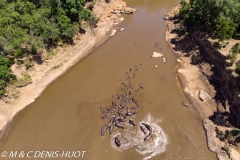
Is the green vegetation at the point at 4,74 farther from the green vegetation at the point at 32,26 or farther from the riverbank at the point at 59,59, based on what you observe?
the riverbank at the point at 59,59

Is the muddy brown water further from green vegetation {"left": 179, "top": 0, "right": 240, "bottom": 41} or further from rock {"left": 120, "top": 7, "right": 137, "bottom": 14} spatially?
rock {"left": 120, "top": 7, "right": 137, "bottom": 14}

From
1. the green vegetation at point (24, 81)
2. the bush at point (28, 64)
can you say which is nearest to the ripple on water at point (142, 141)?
the green vegetation at point (24, 81)

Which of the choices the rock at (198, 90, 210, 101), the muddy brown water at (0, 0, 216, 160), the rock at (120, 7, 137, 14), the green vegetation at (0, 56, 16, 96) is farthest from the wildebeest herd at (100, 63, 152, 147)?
the rock at (120, 7, 137, 14)

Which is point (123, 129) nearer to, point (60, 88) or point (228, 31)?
point (60, 88)

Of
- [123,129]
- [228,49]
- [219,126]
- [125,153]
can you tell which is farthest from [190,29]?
[125,153]

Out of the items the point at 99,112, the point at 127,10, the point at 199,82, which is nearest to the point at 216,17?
the point at 199,82

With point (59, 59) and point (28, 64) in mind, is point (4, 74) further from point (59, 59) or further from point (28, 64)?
point (59, 59)
